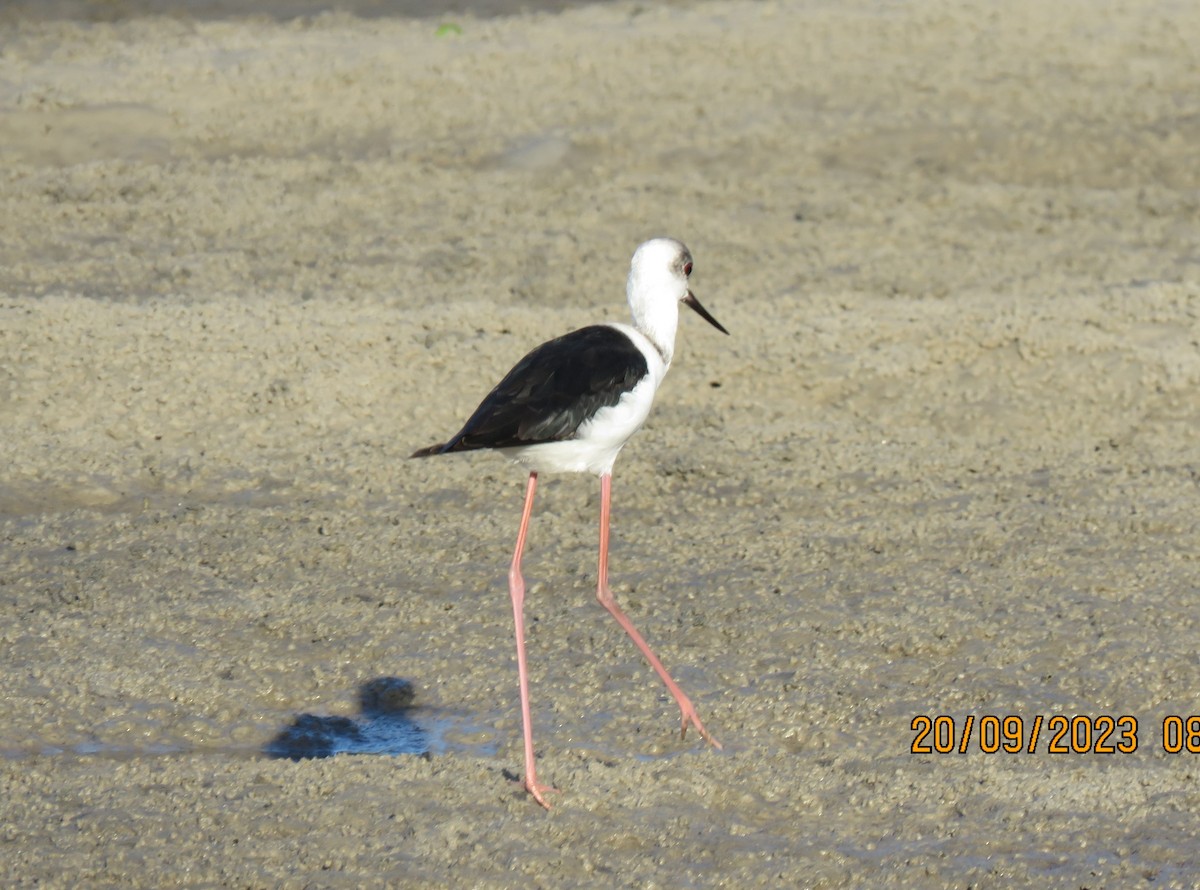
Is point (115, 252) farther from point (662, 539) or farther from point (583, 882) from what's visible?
point (583, 882)

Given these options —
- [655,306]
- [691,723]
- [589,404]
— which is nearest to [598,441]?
[589,404]

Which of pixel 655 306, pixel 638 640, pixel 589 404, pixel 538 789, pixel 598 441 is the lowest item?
pixel 538 789

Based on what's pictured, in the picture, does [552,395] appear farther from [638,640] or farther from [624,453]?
[624,453]

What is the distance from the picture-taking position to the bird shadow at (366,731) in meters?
3.81

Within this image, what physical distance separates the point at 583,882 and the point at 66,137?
5.79 metres

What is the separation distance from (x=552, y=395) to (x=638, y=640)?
650 millimetres

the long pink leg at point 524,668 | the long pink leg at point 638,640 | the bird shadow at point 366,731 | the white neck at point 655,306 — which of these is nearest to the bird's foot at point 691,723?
the long pink leg at point 638,640

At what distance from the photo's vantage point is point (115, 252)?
6.88m

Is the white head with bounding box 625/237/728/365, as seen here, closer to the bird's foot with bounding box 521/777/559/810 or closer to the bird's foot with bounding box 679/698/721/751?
the bird's foot with bounding box 679/698/721/751

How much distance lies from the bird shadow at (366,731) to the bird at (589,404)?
0.98 feet

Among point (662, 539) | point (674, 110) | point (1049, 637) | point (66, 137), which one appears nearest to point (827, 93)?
point (674, 110)

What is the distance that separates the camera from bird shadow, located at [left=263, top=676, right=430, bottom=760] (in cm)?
381

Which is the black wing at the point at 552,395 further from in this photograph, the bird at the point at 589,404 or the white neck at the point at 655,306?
the white neck at the point at 655,306

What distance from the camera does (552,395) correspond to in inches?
149
